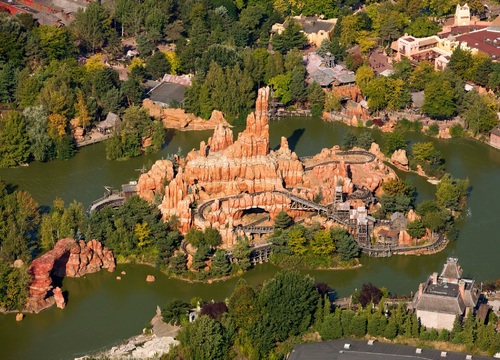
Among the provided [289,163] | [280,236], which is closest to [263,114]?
[289,163]

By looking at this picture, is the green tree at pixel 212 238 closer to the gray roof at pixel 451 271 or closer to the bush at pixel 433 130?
the gray roof at pixel 451 271

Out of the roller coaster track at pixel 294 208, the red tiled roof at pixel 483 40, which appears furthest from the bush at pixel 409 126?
the roller coaster track at pixel 294 208

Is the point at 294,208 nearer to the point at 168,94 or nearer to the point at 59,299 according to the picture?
the point at 59,299

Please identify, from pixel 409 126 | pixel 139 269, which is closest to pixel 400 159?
pixel 409 126

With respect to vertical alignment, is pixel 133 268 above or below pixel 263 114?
below

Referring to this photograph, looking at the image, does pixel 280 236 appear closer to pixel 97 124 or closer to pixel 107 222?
pixel 107 222
